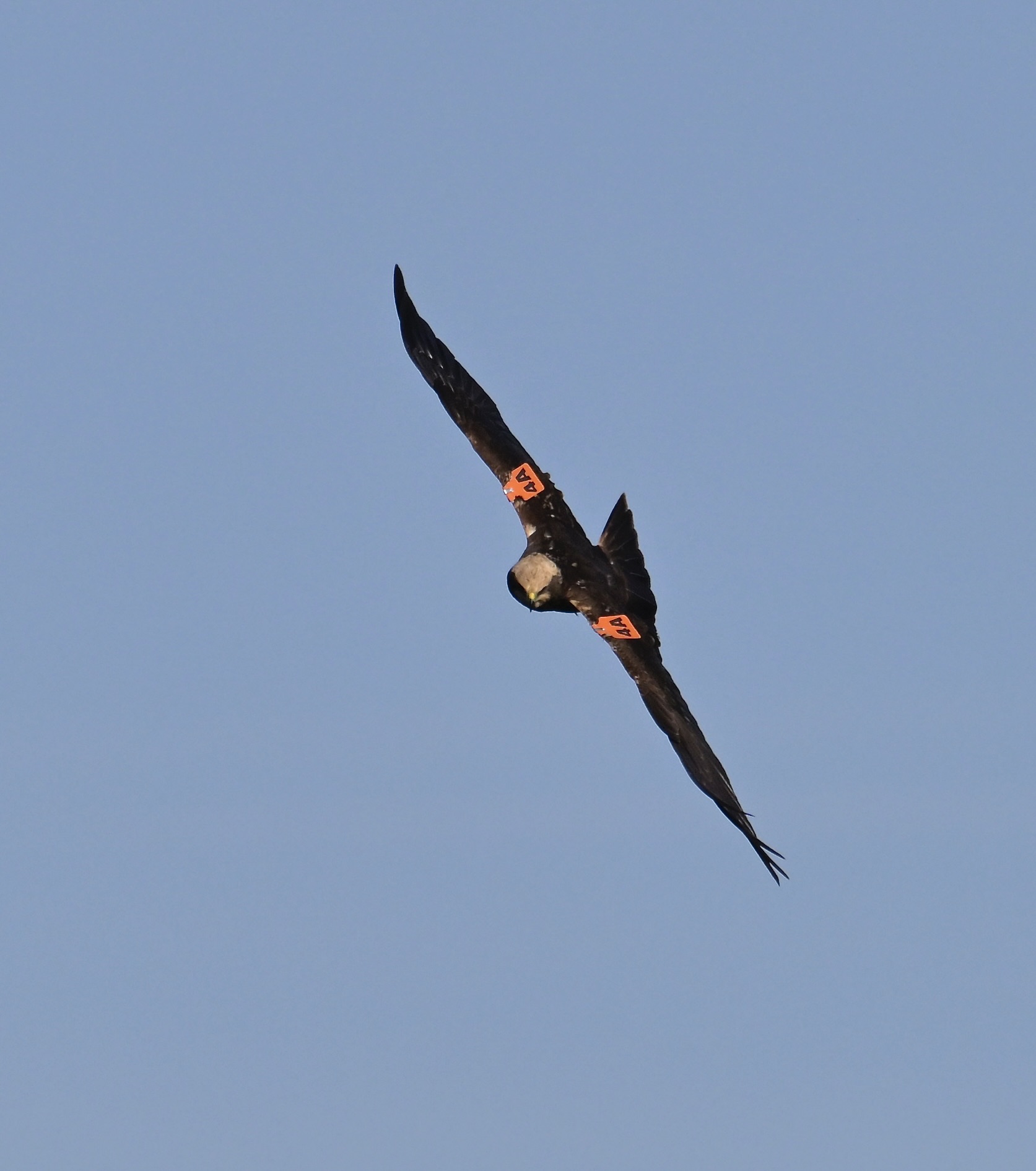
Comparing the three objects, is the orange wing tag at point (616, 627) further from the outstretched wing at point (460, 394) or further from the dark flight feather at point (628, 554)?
the outstretched wing at point (460, 394)

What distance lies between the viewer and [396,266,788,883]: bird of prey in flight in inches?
1715

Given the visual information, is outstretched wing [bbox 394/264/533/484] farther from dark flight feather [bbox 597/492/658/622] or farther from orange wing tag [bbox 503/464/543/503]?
dark flight feather [bbox 597/492/658/622]

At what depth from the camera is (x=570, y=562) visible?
46500 mm

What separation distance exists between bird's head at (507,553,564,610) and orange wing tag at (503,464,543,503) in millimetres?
1839

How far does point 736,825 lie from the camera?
4034 cm

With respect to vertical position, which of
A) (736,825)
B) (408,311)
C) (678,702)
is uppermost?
(408,311)

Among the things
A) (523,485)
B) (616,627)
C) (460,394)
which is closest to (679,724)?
(616,627)

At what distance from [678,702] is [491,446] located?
7.70m

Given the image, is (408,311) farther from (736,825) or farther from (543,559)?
(736,825)

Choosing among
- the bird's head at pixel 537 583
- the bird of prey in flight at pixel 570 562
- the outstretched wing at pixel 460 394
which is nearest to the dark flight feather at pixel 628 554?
the bird of prey in flight at pixel 570 562

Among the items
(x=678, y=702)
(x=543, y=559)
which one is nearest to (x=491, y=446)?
(x=543, y=559)

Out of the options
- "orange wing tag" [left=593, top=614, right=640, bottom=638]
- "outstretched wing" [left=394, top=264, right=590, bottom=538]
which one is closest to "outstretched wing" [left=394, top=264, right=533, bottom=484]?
"outstretched wing" [left=394, top=264, right=590, bottom=538]

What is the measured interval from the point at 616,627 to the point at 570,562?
1.86m

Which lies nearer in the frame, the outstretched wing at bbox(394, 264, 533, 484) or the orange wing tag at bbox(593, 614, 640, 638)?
the orange wing tag at bbox(593, 614, 640, 638)
